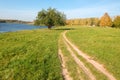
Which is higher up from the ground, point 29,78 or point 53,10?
point 53,10

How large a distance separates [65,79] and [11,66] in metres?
4.31

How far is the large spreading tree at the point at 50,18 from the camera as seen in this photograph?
64.5m

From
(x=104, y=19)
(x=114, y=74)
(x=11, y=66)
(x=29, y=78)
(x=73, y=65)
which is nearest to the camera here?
(x=29, y=78)

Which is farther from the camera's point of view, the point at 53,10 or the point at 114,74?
the point at 53,10

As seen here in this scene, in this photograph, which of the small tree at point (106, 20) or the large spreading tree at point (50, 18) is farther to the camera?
the small tree at point (106, 20)

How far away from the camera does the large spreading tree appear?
64506mm

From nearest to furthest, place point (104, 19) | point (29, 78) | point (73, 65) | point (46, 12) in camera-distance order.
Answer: point (29, 78), point (73, 65), point (46, 12), point (104, 19)

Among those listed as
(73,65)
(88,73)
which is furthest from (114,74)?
(73,65)

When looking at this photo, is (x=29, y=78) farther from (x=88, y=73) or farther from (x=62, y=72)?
(x=88, y=73)

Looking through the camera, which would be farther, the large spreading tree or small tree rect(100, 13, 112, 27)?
small tree rect(100, 13, 112, 27)

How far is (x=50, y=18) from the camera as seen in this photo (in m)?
65.2

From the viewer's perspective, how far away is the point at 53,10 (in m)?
68.5

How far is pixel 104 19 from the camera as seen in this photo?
101 metres

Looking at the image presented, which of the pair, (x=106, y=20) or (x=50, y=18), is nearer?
(x=50, y=18)
